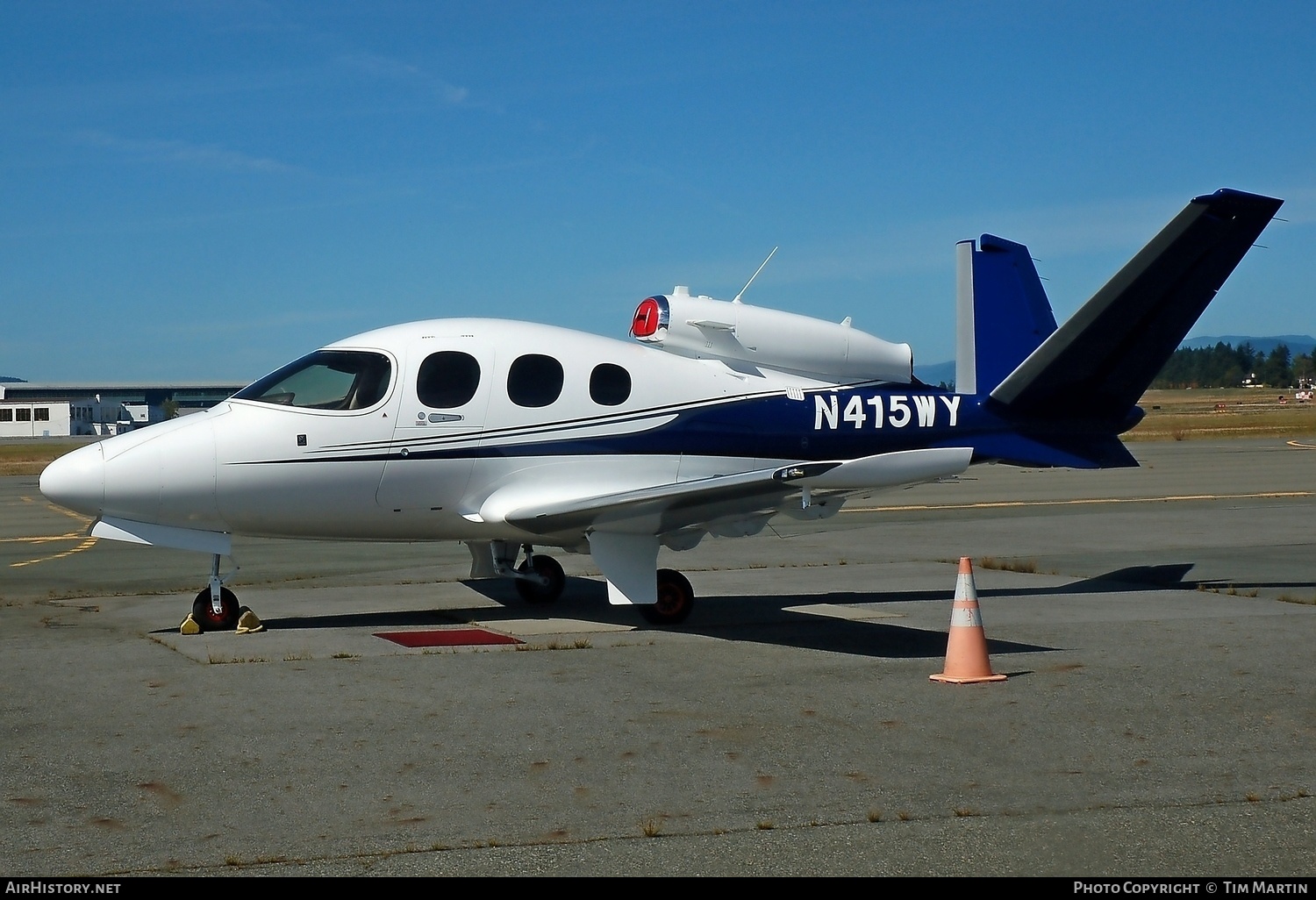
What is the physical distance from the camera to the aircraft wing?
10812 millimetres

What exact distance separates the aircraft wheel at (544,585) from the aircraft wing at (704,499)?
178 cm

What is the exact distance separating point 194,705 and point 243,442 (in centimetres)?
352

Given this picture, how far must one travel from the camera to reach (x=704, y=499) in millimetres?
10953

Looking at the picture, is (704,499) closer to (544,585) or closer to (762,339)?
(762,339)

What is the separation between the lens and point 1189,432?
66562mm

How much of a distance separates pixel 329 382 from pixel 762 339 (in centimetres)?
432

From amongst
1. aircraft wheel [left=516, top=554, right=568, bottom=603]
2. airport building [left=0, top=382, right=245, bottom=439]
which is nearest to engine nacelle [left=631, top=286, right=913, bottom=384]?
aircraft wheel [left=516, top=554, right=568, bottom=603]

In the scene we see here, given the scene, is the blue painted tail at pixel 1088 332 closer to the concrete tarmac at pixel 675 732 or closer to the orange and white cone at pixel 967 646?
the concrete tarmac at pixel 675 732

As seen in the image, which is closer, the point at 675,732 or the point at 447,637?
the point at 675,732

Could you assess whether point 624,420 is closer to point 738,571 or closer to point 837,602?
point 837,602

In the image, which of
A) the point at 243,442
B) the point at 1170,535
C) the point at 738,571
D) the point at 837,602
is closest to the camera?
the point at 243,442

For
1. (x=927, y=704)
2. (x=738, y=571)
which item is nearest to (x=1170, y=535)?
(x=738, y=571)

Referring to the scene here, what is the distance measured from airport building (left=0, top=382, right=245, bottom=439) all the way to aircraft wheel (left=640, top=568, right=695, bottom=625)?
69.4m

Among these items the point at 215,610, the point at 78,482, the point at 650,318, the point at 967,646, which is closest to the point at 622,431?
the point at 650,318
